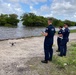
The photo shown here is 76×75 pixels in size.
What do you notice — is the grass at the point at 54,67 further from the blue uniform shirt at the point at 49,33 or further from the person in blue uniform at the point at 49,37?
the blue uniform shirt at the point at 49,33

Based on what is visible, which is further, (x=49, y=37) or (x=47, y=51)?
(x=47, y=51)

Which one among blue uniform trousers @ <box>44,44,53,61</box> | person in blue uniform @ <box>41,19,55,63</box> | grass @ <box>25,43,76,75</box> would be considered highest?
person in blue uniform @ <box>41,19,55,63</box>

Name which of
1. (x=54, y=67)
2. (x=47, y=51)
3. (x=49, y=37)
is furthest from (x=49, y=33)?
(x=54, y=67)

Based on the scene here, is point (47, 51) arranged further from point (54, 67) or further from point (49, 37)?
point (54, 67)

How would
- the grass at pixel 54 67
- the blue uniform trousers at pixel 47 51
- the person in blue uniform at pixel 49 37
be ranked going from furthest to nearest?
the blue uniform trousers at pixel 47 51 → the person in blue uniform at pixel 49 37 → the grass at pixel 54 67

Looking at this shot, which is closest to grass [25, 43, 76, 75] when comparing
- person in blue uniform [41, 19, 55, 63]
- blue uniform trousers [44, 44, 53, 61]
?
blue uniform trousers [44, 44, 53, 61]

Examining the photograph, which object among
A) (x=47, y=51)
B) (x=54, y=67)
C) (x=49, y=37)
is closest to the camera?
(x=54, y=67)

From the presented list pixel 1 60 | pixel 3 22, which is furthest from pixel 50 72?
pixel 3 22

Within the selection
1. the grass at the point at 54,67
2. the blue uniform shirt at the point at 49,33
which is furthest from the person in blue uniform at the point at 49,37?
the grass at the point at 54,67

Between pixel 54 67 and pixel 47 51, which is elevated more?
pixel 47 51

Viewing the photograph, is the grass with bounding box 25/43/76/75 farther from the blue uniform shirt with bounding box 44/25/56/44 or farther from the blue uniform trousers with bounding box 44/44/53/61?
the blue uniform shirt with bounding box 44/25/56/44

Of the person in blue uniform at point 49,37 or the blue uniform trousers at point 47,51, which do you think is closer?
the person in blue uniform at point 49,37

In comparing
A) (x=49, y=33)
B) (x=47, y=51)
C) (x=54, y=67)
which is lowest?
(x=54, y=67)

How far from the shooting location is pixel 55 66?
9906mm
